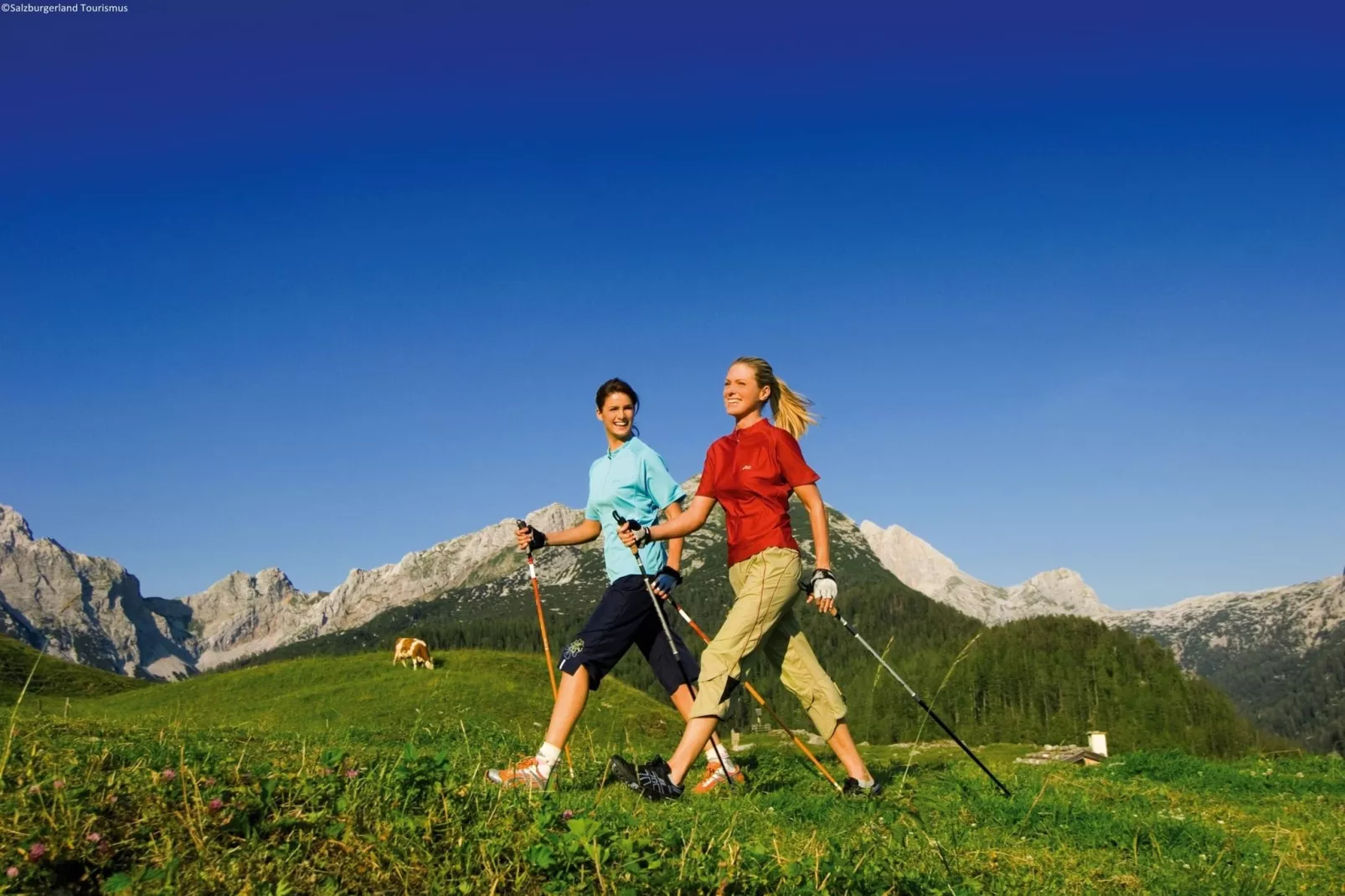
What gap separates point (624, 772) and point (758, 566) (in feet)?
6.76

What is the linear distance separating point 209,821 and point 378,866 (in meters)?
0.75

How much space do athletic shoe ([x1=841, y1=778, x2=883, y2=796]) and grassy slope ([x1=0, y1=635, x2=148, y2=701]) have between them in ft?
105

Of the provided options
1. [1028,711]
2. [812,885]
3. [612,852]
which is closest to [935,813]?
[812,885]

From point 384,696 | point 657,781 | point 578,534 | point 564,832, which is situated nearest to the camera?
point 564,832

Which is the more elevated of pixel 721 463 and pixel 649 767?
pixel 721 463

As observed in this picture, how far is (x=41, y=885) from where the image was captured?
11.1 feet

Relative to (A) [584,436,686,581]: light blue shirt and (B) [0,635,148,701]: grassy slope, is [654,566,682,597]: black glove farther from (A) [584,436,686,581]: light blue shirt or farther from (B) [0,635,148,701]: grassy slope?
(B) [0,635,148,701]: grassy slope

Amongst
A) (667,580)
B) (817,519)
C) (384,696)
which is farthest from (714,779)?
(384,696)

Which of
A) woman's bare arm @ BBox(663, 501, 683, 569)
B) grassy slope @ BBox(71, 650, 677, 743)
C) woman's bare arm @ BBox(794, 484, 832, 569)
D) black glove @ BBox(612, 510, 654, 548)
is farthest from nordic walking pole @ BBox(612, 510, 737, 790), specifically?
grassy slope @ BBox(71, 650, 677, 743)

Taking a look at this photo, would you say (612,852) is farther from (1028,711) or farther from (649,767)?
(1028,711)

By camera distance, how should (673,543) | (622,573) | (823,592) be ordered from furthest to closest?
(673,543) → (622,573) → (823,592)

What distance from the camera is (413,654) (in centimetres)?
2970

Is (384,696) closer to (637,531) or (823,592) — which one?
(637,531)

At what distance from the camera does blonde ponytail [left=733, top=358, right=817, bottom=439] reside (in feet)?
29.2
